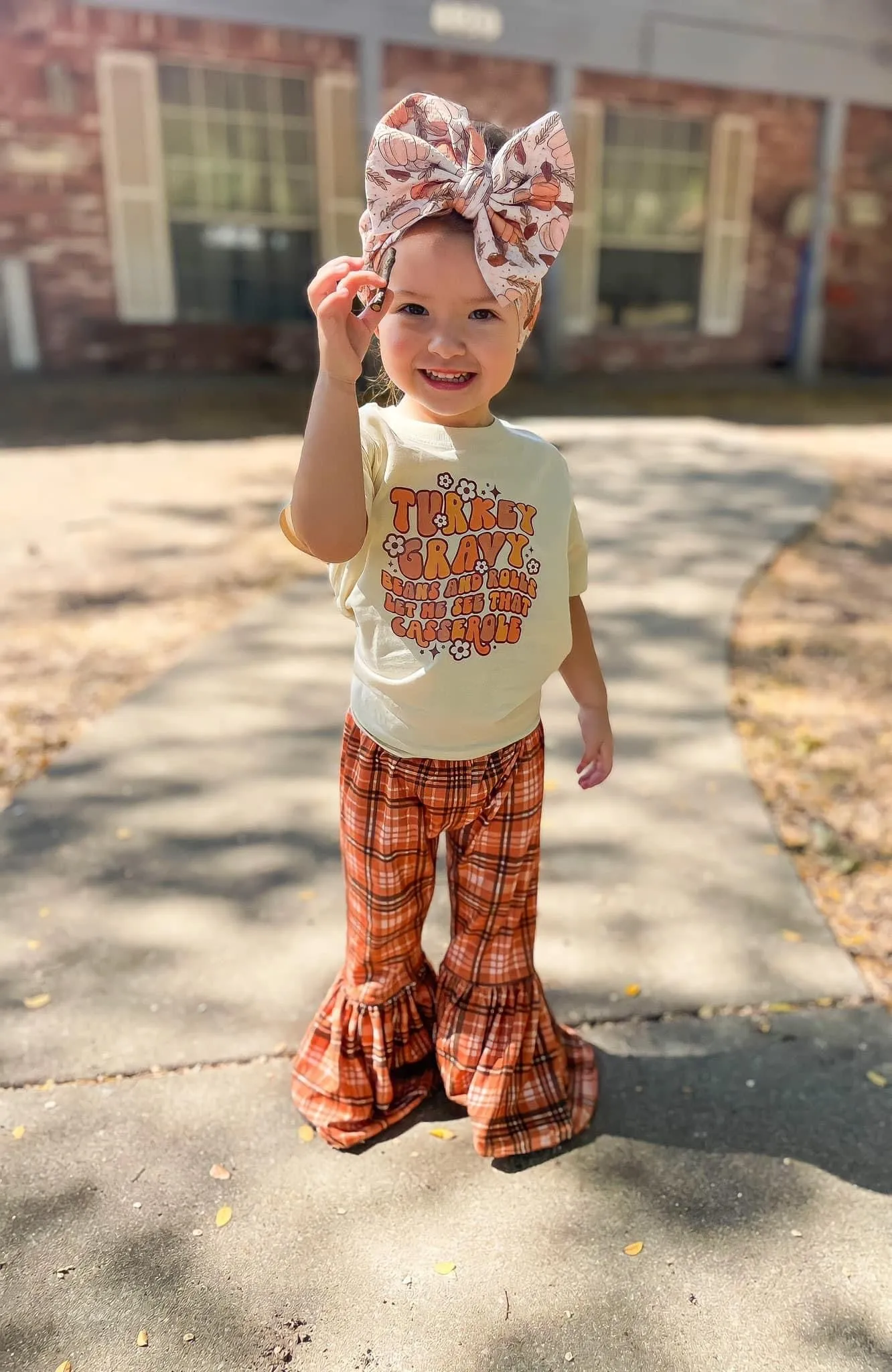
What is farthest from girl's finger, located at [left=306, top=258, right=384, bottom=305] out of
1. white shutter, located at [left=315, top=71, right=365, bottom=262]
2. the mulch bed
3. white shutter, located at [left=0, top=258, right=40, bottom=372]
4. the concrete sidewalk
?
white shutter, located at [left=0, top=258, right=40, bottom=372]

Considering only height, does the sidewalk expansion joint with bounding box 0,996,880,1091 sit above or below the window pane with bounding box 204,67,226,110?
below

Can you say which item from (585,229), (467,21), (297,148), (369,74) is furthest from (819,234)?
(297,148)

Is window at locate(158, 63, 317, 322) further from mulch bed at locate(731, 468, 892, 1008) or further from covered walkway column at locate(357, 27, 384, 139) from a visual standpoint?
mulch bed at locate(731, 468, 892, 1008)

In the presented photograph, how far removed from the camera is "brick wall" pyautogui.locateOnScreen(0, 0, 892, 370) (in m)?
8.74

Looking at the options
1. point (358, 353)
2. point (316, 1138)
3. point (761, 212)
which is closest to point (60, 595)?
point (316, 1138)

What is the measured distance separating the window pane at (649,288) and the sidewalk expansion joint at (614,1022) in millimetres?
10604

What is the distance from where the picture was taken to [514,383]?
33.1ft

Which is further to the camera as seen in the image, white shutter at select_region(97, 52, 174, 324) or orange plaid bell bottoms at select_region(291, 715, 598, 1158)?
white shutter at select_region(97, 52, 174, 324)

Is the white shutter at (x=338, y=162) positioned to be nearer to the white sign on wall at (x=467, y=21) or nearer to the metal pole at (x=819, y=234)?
the white sign on wall at (x=467, y=21)

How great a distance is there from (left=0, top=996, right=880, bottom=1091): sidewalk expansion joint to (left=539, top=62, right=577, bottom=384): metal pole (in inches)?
310

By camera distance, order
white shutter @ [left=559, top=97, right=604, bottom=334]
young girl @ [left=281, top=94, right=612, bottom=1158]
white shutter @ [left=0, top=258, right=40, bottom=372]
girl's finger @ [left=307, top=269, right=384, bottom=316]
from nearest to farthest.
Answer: girl's finger @ [left=307, top=269, right=384, bottom=316]
young girl @ [left=281, top=94, right=612, bottom=1158]
white shutter @ [left=0, top=258, right=40, bottom=372]
white shutter @ [left=559, top=97, right=604, bottom=334]

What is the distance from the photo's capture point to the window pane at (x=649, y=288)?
11672 mm

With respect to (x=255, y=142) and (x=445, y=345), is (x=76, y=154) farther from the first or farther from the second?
(x=445, y=345)

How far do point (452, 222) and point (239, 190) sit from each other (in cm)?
960
